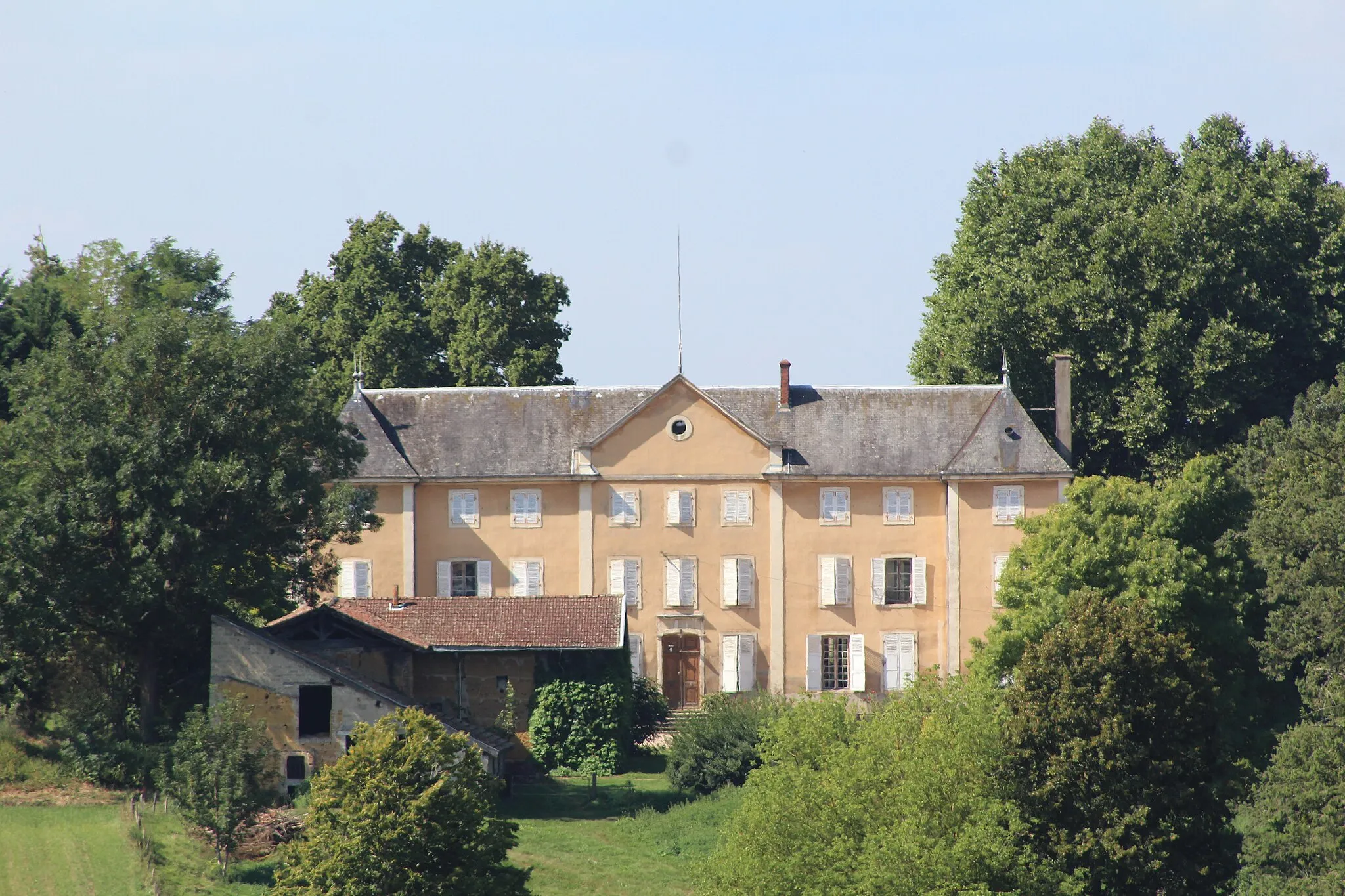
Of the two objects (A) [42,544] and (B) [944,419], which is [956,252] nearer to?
(B) [944,419]

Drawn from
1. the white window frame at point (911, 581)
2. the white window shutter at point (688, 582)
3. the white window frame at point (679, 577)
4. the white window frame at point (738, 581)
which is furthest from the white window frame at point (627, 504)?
the white window frame at point (911, 581)

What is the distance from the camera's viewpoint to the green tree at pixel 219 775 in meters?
35.2

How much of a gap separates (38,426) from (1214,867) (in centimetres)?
2262

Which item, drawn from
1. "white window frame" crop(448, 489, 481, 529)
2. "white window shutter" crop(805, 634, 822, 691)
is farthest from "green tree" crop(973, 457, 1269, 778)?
"white window frame" crop(448, 489, 481, 529)

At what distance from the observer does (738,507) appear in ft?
178

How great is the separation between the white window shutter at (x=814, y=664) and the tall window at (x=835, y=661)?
0.10 meters

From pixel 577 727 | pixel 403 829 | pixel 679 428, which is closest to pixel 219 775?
pixel 403 829

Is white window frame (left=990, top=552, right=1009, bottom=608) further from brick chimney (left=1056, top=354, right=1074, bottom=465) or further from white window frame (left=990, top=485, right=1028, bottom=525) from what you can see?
brick chimney (left=1056, top=354, right=1074, bottom=465)

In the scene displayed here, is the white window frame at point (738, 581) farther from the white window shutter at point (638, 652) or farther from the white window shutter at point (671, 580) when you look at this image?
the white window shutter at point (638, 652)

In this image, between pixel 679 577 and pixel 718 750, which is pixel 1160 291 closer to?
pixel 679 577

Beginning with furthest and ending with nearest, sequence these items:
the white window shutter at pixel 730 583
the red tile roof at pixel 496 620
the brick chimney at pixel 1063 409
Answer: the brick chimney at pixel 1063 409, the white window shutter at pixel 730 583, the red tile roof at pixel 496 620

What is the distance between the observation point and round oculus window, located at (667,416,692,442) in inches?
2126

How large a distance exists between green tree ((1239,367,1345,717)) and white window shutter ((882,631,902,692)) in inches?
477

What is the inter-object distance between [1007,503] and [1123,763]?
2036 centimetres
